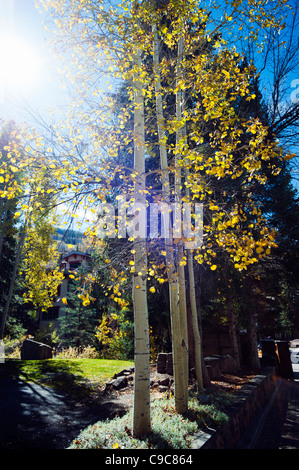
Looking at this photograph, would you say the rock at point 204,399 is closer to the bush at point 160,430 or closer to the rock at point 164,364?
the bush at point 160,430

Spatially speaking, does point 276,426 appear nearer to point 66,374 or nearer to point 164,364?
point 164,364

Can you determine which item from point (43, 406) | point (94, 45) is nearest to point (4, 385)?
point (43, 406)

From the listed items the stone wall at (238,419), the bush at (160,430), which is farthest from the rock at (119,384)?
the stone wall at (238,419)

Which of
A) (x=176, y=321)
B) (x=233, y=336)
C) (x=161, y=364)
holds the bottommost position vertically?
(x=161, y=364)

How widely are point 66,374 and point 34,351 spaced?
4415mm

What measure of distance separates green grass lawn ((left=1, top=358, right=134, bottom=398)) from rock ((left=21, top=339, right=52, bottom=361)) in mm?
1546

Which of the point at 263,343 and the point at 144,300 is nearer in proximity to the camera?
the point at 144,300

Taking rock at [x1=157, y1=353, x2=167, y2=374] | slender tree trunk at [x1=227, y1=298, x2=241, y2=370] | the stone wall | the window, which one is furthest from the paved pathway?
the window

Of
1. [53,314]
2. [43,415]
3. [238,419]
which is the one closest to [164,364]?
[238,419]

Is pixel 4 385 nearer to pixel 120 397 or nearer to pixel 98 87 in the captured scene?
pixel 120 397

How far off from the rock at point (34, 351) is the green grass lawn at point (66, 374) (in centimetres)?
155

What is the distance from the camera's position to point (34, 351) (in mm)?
11383

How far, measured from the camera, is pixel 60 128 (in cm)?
482

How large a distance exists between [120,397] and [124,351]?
659 centimetres
